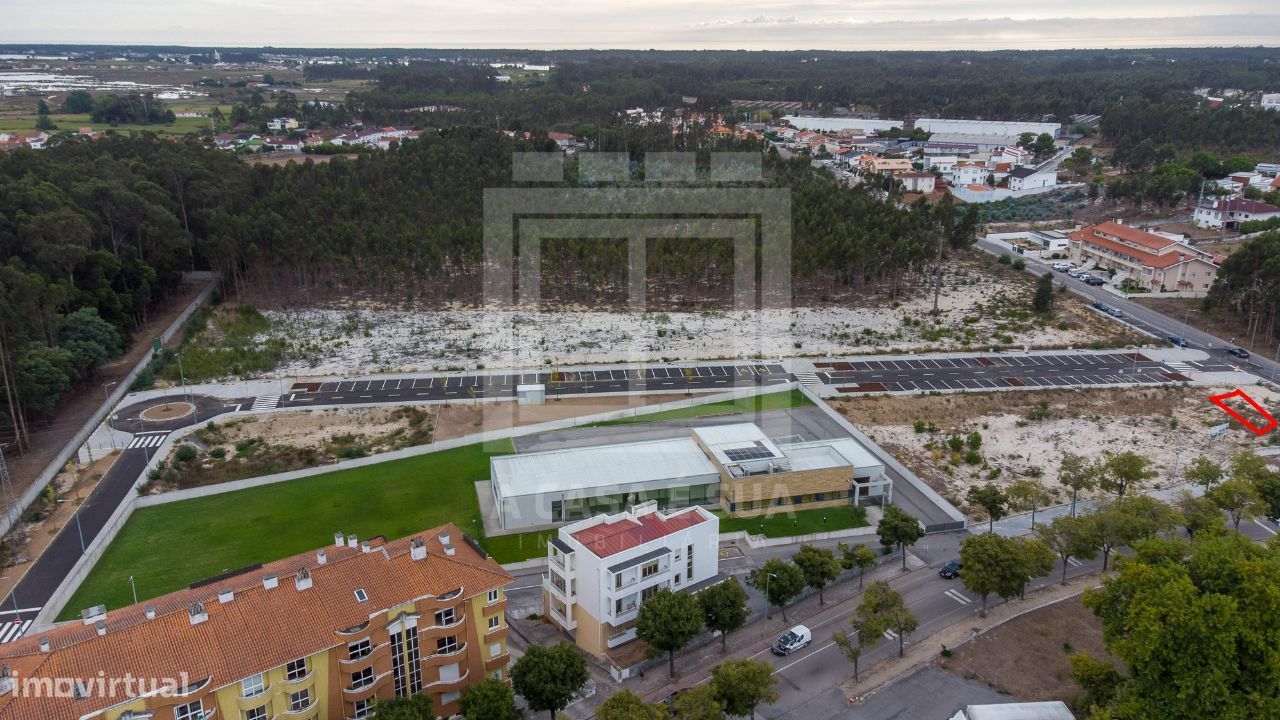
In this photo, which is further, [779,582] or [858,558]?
[858,558]

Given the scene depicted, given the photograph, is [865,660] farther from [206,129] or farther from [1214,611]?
[206,129]

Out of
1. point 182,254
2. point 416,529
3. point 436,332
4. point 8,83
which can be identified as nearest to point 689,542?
point 416,529

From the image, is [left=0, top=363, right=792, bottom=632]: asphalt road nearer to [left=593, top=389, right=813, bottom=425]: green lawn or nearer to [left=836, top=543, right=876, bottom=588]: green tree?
[left=593, top=389, right=813, bottom=425]: green lawn

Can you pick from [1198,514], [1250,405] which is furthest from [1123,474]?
[1250,405]

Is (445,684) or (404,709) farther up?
(404,709)

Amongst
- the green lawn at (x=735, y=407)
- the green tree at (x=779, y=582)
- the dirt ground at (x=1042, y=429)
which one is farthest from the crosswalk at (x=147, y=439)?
the dirt ground at (x=1042, y=429)

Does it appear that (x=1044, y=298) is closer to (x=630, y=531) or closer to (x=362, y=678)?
(x=630, y=531)

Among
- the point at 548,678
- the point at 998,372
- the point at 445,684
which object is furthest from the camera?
the point at 998,372
